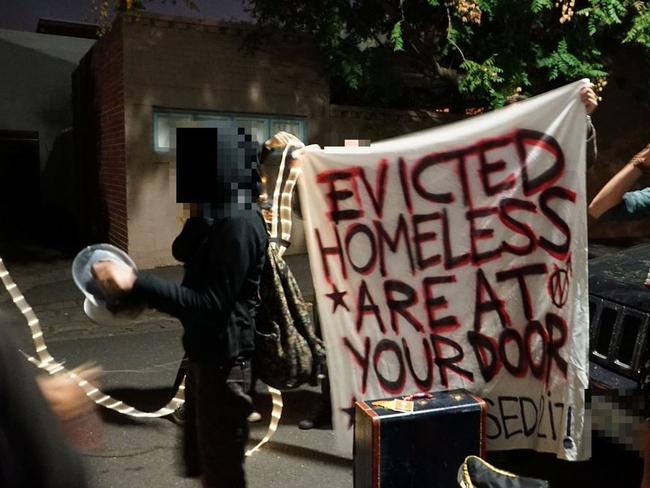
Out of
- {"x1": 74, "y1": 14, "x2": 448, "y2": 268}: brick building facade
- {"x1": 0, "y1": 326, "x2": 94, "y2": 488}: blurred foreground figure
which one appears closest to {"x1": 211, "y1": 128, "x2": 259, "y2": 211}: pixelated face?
{"x1": 0, "y1": 326, "x2": 94, "y2": 488}: blurred foreground figure

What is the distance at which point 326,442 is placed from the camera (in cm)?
404

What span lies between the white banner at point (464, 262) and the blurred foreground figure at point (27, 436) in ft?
6.13

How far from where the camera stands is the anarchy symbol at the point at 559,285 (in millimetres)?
2941

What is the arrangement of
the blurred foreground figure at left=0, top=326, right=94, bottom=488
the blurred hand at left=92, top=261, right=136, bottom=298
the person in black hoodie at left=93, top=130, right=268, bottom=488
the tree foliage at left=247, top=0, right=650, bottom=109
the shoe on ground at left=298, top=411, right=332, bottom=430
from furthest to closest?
the tree foliage at left=247, top=0, right=650, bottom=109 < the shoe on ground at left=298, top=411, right=332, bottom=430 < the person in black hoodie at left=93, top=130, right=268, bottom=488 < the blurred hand at left=92, top=261, right=136, bottom=298 < the blurred foreground figure at left=0, top=326, right=94, bottom=488

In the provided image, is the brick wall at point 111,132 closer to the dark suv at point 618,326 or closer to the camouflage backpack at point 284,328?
the camouflage backpack at point 284,328

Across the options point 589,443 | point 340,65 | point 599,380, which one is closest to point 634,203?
point 599,380

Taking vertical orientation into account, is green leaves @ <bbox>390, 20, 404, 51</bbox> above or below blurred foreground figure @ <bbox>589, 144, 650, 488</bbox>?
above

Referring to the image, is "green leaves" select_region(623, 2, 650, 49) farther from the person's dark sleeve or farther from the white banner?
the person's dark sleeve

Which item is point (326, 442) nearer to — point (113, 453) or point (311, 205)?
point (113, 453)

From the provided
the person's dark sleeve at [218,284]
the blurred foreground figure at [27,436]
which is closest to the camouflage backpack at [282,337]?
the person's dark sleeve at [218,284]

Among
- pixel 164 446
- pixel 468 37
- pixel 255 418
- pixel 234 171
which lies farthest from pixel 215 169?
pixel 468 37

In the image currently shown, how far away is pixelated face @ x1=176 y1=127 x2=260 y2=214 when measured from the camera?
2.29 m

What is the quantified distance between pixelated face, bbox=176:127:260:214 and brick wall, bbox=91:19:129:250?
7.98 m

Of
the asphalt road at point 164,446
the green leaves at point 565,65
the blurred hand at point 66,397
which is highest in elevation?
the green leaves at point 565,65
